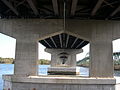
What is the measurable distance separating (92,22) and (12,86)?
984 cm

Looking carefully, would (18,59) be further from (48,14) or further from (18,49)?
(48,14)

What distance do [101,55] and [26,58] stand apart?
721 cm

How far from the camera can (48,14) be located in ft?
76.7

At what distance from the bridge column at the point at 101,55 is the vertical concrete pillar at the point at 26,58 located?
18.0ft

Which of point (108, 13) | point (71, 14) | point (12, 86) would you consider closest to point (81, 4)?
point (71, 14)

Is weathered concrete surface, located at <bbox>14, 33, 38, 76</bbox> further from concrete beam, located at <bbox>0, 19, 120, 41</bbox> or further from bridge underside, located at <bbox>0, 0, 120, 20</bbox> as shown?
bridge underside, located at <bbox>0, 0, 120, 20</bbox>

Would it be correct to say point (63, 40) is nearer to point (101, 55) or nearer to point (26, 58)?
point (101, 55)

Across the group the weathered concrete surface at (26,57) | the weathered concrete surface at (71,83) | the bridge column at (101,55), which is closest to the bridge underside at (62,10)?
the bridge column at (101,55)

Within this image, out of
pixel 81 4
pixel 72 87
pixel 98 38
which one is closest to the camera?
pixel 72 87

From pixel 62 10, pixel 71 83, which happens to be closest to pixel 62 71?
pixel 62 10

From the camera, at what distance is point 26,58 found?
74.3ft

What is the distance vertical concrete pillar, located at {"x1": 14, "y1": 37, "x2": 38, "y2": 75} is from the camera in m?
22.6

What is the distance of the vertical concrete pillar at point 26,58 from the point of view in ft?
74.2

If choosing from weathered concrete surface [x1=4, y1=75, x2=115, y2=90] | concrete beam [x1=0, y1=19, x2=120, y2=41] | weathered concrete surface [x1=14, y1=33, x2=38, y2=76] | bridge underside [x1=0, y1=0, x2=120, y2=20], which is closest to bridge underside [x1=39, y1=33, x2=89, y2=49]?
concrete beam [x1=0, y1=19, x2=120, y2=41]
